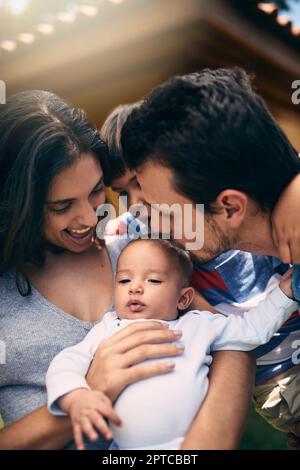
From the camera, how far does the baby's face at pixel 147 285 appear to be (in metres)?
1.21

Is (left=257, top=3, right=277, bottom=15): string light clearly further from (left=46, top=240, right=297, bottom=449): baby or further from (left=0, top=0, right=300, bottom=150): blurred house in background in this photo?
(left=46, top=240, right=297, bottom=449): baby

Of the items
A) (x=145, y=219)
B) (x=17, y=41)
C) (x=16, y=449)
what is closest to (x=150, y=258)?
(x=145, y=219)

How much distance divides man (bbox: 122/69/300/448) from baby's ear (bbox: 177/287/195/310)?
0.12 m

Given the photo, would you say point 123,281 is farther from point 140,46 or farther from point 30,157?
point 140,46

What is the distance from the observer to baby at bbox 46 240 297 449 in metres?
1.06

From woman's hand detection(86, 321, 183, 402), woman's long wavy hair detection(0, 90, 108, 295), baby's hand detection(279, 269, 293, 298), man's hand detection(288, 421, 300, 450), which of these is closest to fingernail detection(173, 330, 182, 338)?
woman's hand detection(86, 321, 183, 402)

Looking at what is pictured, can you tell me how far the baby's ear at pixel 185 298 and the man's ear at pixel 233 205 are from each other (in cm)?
17

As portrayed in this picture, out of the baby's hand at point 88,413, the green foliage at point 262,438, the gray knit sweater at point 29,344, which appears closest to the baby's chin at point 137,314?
the gray knit sweater at point 29,344

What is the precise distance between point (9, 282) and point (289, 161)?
66 cm

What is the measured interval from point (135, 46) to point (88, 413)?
1462 millimetres

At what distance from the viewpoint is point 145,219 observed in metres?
1.42

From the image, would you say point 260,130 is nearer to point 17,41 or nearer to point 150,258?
point 150,258

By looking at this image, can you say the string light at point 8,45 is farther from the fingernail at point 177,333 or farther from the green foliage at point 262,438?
the green foliage at point 262,438

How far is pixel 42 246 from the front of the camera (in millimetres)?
1377
